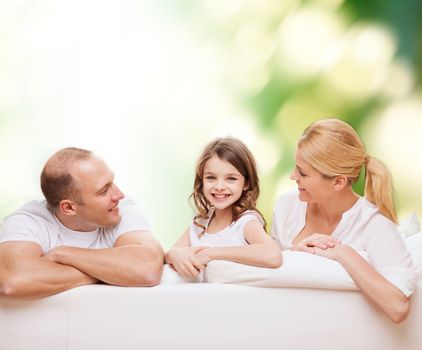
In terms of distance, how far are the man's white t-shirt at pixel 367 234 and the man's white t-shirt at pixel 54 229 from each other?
0.52m

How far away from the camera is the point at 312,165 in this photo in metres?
2.49

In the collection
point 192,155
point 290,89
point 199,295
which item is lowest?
point 199,295

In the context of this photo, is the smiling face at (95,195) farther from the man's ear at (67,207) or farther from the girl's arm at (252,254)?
the girl's arm at (252,254)

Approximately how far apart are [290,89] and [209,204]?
7.62 feet

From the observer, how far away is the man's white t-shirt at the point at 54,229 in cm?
233

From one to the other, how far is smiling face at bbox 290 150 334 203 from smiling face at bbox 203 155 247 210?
0.22 metres

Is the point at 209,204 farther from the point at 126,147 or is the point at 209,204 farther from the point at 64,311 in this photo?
the point at 126,147

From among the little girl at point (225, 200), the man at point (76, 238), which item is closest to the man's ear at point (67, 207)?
the man at point (76, 238)

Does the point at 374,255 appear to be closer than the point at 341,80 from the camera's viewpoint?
Yes

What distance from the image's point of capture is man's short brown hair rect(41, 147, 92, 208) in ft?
7.90

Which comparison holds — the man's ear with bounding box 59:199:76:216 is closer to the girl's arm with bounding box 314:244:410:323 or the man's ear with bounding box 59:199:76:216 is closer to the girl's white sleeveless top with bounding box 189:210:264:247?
the girl's white sleeveless top with bounding box 189:210:264:247

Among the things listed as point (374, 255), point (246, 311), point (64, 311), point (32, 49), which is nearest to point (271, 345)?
point (246, 311)

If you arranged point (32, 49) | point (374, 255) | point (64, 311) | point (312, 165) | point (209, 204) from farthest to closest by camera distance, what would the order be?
point (32, 49) < point (209, 204) < point (312, 165) < point (374, 255) < point (64, 311)

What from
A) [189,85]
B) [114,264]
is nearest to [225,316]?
[114,264]
